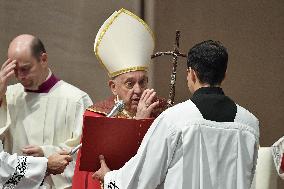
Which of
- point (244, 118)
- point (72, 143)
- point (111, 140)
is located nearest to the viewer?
point (244, 118)

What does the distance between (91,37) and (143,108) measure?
1.98 metres

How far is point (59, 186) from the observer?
14.1 ft

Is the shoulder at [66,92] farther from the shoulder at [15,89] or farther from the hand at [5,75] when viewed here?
the hand at [5,75]

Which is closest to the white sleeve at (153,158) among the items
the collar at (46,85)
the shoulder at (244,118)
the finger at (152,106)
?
the shoulder at (244,118)

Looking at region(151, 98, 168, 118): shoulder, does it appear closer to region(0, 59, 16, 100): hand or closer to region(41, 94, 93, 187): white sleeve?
region(41, 94, 93, 187): white sleeve

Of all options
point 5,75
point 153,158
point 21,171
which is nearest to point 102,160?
point 153,158

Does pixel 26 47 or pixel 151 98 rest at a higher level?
pixel 26 47

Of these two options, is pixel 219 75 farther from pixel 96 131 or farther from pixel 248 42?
pixel 248 42

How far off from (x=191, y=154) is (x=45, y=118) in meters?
1.79

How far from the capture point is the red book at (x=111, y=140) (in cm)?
319

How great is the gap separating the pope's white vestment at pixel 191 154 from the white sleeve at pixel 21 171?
→ 99 cm

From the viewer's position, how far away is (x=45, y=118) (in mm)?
4480

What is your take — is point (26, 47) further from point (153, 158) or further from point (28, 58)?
point (153, 158)

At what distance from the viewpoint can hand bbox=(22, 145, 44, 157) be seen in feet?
13.4
